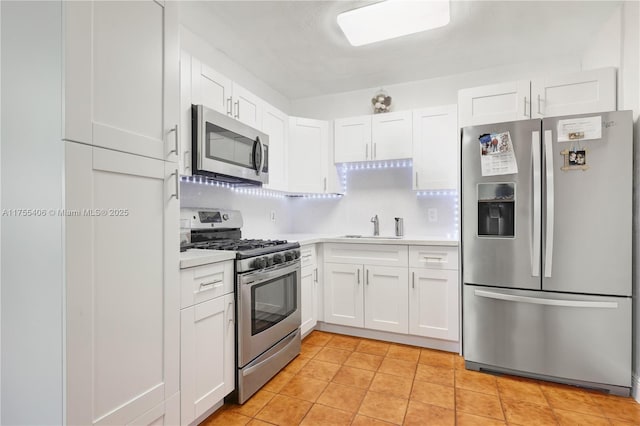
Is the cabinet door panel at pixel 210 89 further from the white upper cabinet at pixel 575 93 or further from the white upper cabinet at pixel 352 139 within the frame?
the white upper cabinet at pixel 575 93

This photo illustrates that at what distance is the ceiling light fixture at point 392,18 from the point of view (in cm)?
210

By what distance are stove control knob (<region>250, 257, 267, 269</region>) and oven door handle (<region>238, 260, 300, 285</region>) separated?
35 millimetres

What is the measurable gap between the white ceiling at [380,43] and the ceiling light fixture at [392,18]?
0.08 metres

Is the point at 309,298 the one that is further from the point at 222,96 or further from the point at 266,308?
the point at 222,96

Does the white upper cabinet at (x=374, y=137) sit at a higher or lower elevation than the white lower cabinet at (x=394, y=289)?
higher

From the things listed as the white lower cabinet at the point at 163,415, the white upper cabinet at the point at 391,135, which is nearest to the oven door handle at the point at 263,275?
the white lower cabinet at the point at 163,415

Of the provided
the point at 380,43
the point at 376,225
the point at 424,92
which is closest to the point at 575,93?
the point at 424,92

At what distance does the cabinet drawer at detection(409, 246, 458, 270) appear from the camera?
106 inches

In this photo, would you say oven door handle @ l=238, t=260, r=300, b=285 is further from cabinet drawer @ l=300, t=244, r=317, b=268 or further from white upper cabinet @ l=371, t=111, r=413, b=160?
white upper cabinet @ l=371, t=111, r=413, b=160

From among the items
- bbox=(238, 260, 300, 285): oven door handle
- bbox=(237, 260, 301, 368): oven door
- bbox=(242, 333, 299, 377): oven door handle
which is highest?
bbox=(238, 260, 300, 285): oven door handle

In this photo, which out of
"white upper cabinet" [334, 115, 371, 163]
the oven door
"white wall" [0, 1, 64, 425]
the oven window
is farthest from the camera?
"white upper cabinet" [334, 115, 371, 163]

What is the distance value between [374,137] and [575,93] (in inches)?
63.0

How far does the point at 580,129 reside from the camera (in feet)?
7.06

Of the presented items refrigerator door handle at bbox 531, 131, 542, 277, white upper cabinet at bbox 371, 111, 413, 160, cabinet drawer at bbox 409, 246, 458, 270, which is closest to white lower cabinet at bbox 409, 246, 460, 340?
cabinet drawer at bbox 409, 246, 458, 270
